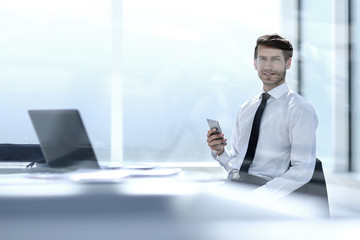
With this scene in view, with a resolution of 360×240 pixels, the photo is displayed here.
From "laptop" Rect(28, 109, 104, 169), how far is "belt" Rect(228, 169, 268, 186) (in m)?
0.41

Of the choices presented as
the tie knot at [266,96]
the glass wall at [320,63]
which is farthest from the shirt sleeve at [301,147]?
the glass wall at [320,63]

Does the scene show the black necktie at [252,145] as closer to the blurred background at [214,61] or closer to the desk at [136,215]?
the desk at [136,215]

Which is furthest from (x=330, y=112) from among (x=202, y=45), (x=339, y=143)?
(x=202, y=45)

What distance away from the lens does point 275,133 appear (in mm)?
1211

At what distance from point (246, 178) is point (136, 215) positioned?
74 cm

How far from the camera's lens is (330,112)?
10.5 feet

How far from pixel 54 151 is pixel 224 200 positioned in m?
0.39

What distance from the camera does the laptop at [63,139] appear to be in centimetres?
82

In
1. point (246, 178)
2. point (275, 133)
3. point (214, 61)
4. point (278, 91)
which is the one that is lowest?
point (246, 178)

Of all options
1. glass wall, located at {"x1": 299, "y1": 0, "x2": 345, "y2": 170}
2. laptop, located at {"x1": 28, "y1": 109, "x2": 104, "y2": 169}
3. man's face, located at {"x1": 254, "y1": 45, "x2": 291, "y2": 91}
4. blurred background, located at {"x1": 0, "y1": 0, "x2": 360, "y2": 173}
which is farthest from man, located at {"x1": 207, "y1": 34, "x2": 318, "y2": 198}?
glass wall, located at {"x1": 299, "y1": 0, "x2": 345, "y2": 170}

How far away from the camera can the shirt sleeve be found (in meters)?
1.10

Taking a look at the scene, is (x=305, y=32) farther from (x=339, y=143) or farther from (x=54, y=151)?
(x=54, y=151)

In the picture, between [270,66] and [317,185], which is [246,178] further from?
[270,66]

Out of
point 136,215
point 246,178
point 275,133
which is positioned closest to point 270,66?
point 275,133
